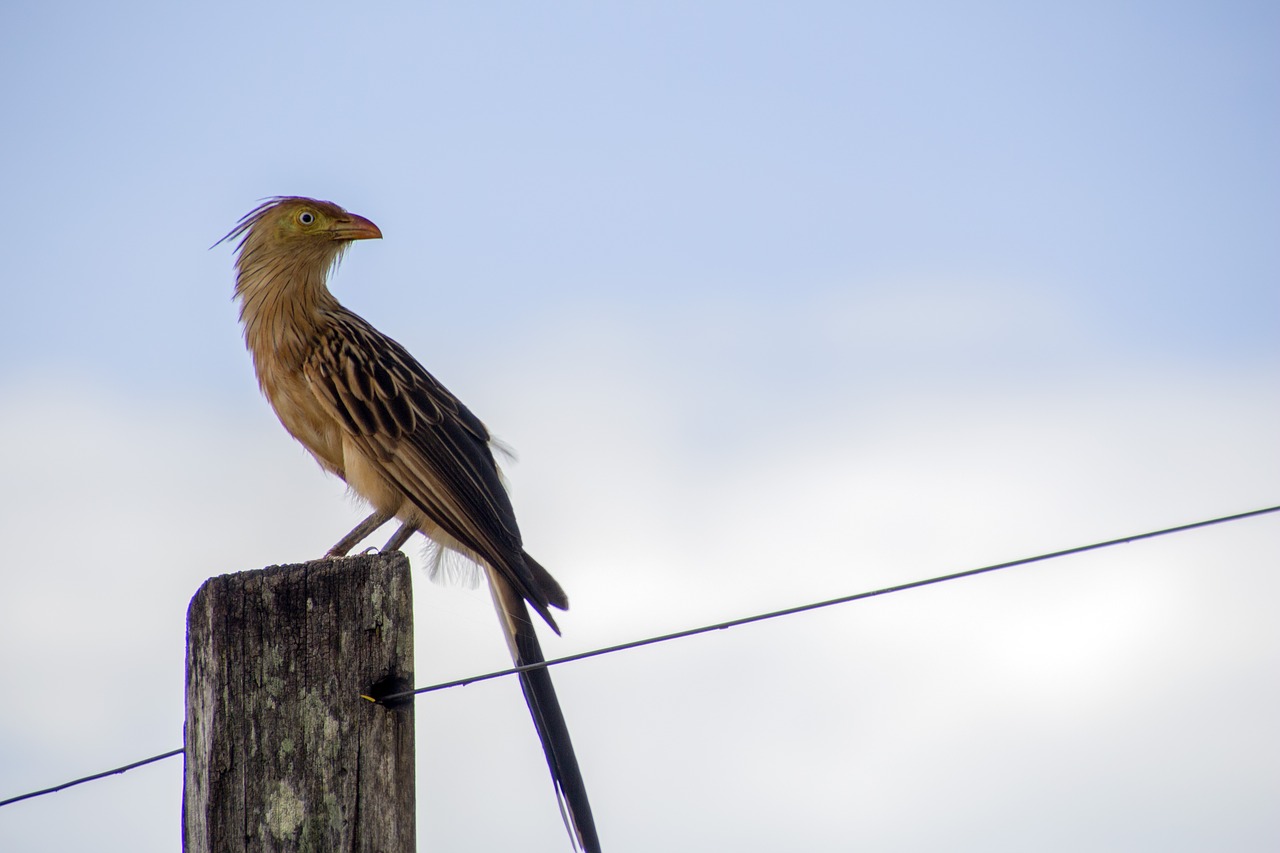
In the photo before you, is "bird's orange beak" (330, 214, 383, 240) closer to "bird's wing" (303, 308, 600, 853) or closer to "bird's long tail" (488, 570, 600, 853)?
"bird's wing" (303, 308, 600, 853)

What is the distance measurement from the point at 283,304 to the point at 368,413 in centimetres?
71

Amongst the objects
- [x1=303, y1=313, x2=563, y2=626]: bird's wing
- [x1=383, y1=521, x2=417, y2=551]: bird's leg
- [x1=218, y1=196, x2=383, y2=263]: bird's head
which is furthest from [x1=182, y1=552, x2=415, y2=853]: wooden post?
[x1=218, y1=196, x2=383, y2=263]: bird's head

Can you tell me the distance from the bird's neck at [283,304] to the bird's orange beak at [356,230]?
118 mm

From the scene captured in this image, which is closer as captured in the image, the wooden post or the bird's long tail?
the wooden post

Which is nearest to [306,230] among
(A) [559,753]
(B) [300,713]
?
(A) [559,753]

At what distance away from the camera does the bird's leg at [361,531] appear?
4.23 metres

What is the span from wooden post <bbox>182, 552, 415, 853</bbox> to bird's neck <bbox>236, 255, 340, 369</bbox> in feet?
7.85

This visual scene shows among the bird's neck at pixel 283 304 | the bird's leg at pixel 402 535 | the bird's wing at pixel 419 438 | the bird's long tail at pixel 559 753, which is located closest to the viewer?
the bird's long tail at pixel 559 753

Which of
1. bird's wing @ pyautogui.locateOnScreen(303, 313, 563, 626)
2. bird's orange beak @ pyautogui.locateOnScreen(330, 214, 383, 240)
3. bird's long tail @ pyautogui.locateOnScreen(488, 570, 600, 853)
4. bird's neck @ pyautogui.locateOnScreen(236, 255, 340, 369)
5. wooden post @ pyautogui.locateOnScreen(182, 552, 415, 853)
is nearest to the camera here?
wooden post @ pyautogui.locateOnScreen(182, 552, 415, 853)

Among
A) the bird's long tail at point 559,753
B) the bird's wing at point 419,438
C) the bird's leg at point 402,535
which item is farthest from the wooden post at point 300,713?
the bird's leg at point 402,535

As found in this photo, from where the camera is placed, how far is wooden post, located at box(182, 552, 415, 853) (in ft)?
7.47

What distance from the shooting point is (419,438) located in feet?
14.5

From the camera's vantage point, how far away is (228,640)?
234 cm

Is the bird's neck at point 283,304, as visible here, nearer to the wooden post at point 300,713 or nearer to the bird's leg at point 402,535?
the bird's leg at point 402,535
